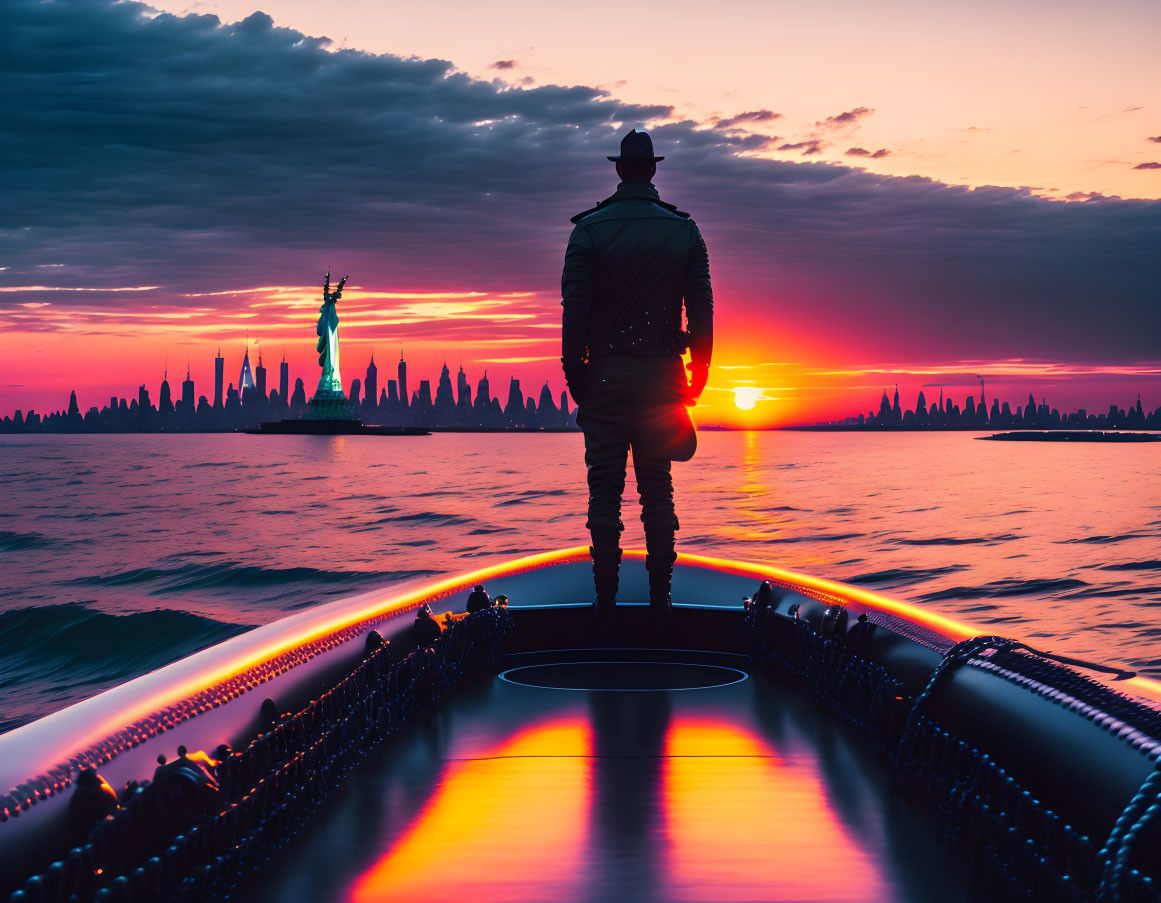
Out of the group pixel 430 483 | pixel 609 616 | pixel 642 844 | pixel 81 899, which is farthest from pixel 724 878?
pixel 430 483

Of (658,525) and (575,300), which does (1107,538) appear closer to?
(658,525)

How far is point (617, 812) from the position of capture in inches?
99.5

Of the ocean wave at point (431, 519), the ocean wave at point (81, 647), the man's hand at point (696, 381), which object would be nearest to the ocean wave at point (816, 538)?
the ocean wave at point (431, 519)

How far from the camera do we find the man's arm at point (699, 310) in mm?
4168

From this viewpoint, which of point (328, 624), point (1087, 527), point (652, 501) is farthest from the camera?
point (1087, 527)

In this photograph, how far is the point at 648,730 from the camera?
3.26 m

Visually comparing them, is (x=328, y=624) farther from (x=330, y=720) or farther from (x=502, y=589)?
(x=502, y=589)

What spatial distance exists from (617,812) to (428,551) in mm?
22706

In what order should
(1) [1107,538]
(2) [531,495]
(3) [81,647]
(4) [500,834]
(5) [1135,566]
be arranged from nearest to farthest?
(4) [500,834]
(3) [81,647]
(5) [1135,566]
(1) [1107,538]
(2) [531,495]

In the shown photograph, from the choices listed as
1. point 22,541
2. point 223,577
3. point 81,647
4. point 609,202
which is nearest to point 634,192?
point 609,202

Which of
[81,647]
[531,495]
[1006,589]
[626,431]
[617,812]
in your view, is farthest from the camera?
[531,495]

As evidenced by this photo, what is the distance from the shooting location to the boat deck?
2.10 m

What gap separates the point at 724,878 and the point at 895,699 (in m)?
0.89

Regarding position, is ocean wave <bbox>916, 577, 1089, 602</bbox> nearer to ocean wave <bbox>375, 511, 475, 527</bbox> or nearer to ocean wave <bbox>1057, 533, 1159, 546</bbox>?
ocean wave <bbox>1057, 533, 1159, 546</bbox>
